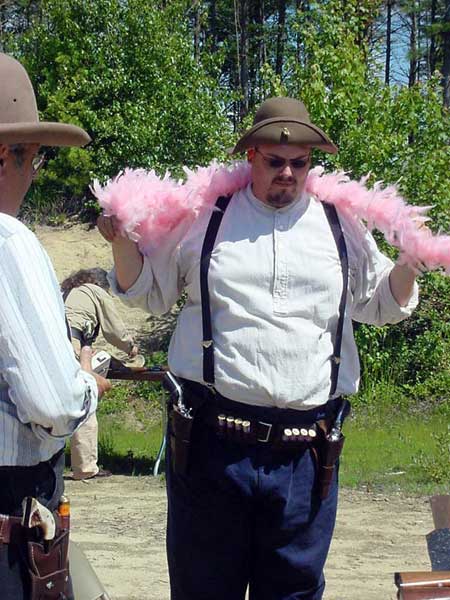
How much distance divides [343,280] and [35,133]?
4.27 ft

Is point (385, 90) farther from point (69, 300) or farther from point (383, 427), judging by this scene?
point (69, 300)

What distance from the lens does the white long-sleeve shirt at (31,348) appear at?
200cm

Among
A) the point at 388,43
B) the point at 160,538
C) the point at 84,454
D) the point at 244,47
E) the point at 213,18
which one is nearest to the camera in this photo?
the point at 160,538

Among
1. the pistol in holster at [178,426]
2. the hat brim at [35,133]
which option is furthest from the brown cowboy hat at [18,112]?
the pistol in holster at [178,426]

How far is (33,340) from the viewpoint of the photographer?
2010 millimetres

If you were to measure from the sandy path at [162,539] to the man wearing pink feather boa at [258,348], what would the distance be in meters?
1.77

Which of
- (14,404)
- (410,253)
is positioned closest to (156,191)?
(410,253)

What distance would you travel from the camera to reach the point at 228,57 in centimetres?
3134

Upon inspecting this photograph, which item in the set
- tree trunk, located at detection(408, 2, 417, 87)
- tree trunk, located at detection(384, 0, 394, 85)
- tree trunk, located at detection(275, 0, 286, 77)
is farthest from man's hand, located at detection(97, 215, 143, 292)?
tree trunk, located at detection(384, 0, 394, 85)

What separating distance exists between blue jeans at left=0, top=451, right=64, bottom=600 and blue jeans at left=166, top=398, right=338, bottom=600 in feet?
2.94

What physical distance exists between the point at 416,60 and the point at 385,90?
74.2 feet

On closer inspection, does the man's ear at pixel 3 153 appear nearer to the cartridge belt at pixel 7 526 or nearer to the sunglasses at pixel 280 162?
the cartridge belt at pixel 7 526

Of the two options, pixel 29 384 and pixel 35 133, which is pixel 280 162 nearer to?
pixel 35 133

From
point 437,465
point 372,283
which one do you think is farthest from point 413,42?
point 372,283
